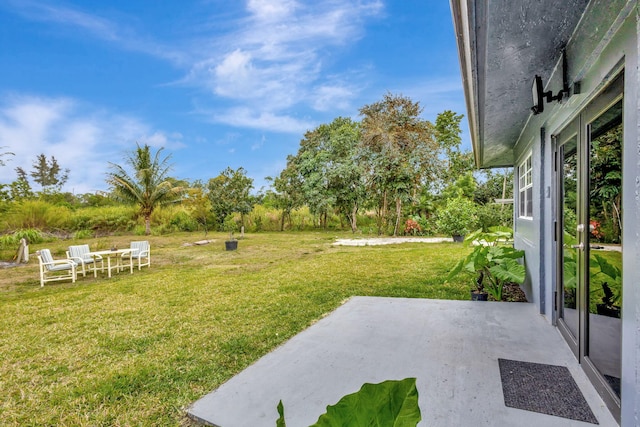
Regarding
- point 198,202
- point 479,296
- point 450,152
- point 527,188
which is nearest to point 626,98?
point 479,296

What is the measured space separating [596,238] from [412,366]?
4.86 ft

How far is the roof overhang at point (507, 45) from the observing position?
4.95 feet

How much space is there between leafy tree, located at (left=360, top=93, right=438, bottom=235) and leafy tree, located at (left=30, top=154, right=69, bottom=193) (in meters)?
28.8

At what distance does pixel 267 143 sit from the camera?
73.3ft

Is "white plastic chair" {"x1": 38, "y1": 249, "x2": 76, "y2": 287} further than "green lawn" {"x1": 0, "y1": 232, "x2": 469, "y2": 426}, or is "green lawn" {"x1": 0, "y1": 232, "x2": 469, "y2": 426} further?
"white plastic chair" {"x1": 38, "y1": 249, "x2": 76, "y2": 287}

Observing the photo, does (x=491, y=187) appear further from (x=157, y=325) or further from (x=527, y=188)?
(x=157, y=325)

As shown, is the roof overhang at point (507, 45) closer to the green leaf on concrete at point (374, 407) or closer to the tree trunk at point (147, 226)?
the green leaf on concrete at point (374, 407)

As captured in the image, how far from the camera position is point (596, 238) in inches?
78.0

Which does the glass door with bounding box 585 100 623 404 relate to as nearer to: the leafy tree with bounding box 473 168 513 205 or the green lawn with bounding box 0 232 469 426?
the green lawn with bounding box 0 232 469 426

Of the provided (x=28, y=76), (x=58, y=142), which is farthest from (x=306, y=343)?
(x=58, y=142)

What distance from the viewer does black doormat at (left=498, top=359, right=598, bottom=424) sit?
180 centimetres

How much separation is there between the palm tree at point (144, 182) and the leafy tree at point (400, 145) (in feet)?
33.7

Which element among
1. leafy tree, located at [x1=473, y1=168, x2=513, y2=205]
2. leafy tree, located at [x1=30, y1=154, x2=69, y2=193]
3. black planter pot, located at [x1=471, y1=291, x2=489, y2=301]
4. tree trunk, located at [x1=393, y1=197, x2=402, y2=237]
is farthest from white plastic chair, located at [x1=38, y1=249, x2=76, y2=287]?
leafy tree, located at [x1=30, y1=154, x2=69, y2=193]

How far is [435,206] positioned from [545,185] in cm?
1142
